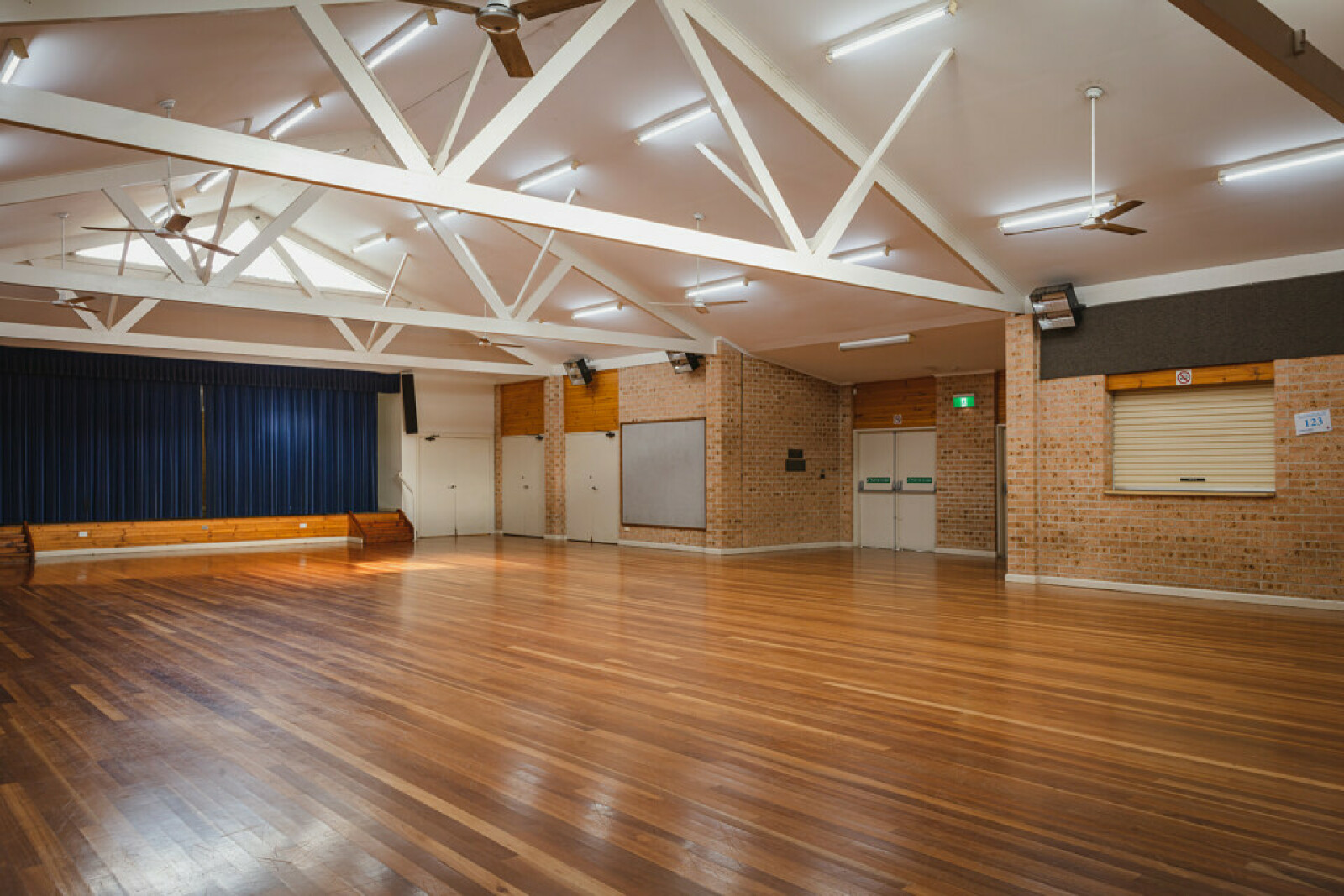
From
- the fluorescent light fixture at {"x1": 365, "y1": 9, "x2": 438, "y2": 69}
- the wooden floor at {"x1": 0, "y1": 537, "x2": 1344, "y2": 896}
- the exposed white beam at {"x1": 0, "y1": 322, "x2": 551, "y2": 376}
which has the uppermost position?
the fluorescent light fixture at {"x1": 365, "y1": 9, "x2": 438, "y2": 69}

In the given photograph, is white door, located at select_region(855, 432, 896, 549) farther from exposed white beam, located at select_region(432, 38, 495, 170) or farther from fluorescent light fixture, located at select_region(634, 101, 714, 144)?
exposed white beam, located at select_region(432, 38, 495, 170)

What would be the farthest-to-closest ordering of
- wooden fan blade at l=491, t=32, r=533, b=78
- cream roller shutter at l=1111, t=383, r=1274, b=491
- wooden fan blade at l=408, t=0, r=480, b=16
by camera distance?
cream roller shutter at l=1111, t=383, r=1274, b=491 → wooden fan blade at l=491, t=32, r=533, b=78 → wooden fan blade at l=408, t=0, r=480, b=16

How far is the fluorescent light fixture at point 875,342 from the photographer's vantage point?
11117 millimetres

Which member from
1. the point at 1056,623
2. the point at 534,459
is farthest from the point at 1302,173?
the point at 534,459

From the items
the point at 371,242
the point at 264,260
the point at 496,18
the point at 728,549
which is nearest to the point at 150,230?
the point at 371,242

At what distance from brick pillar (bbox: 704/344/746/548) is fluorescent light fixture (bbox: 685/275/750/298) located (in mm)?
1467

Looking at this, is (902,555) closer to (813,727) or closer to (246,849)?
(813,727)

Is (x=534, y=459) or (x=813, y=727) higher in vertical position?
(x=534, y=459)

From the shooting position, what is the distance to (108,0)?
411 centimetres

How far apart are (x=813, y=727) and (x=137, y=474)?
13.5 m

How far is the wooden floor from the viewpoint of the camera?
2.68 metres

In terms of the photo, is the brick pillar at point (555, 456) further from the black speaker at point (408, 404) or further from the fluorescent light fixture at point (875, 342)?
the fluorescent light fixture at point (875, 342)

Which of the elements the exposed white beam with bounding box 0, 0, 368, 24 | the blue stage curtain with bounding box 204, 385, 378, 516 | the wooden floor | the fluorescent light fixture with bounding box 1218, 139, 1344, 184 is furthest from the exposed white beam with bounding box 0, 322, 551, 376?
the fluorescent light fixture with bounding box 1218, 139, 1344, 184

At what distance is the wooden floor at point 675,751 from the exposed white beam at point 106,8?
3284mm
